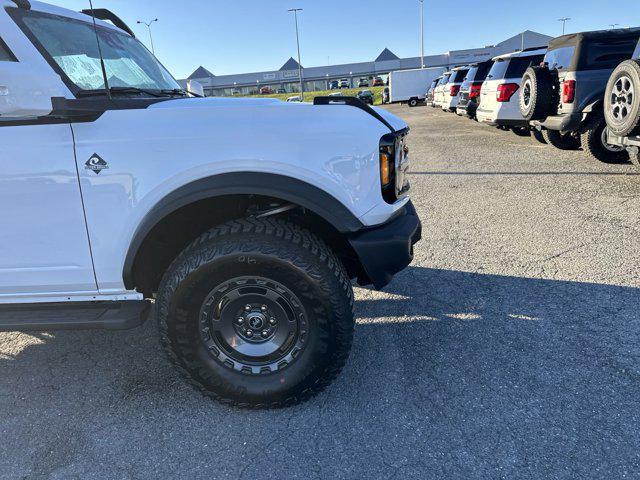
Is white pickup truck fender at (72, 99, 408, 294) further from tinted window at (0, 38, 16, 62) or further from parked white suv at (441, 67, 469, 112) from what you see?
parked white suv at (441, 67, 469, 112)

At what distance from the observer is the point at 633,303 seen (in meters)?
3.30

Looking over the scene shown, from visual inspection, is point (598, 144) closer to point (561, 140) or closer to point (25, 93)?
point (561, 140)

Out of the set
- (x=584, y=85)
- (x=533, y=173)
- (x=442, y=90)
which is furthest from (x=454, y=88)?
(x=533, y=173)

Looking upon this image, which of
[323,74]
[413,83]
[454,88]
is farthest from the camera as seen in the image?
[323,74]

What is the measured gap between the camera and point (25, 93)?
2152 mm

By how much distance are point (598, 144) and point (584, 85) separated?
3.42 ft

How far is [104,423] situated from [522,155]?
30.4 feet

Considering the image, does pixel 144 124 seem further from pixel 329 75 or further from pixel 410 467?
pixel 329 75

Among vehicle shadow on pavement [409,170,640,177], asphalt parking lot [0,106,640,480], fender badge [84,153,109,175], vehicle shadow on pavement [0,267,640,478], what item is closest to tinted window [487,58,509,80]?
vehicle shadow on pavement [409,170,640,177]

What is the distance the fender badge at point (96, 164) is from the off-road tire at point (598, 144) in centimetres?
784

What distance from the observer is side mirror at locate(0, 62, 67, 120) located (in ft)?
6.88

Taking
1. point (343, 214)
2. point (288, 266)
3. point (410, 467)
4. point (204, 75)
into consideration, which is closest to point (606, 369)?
point (410, 467)

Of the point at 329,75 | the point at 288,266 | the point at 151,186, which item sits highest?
the point at 329,75

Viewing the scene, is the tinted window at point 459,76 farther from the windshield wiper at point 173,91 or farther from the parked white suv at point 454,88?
the windshield wiper at point 173,91
